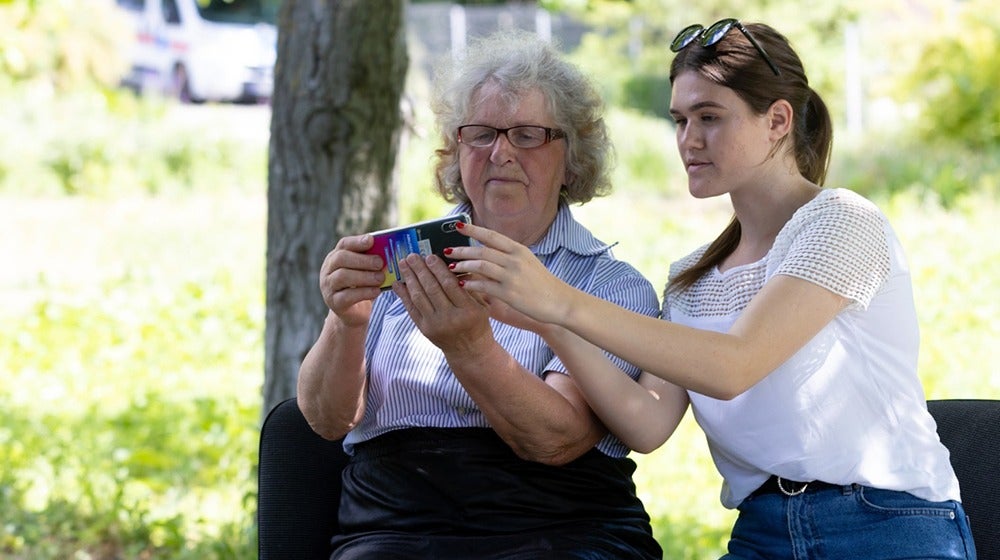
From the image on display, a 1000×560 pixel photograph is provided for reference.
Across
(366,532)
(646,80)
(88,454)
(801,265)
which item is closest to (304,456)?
(366,532)

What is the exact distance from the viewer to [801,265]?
2395mm

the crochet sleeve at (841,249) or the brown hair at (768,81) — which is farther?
the brown hair at (768,81)

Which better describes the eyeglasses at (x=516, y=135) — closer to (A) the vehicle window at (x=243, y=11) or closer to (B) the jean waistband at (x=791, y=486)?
(B) the jean waistband at (x=791, y=486)

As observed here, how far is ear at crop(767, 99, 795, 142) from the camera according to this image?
2.61m

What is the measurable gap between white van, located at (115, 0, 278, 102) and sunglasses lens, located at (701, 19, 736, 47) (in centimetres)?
1678

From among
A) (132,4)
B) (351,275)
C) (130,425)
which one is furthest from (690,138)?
(132,4)

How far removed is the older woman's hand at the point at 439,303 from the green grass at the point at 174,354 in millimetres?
2009

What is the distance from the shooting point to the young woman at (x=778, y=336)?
229 centimetres

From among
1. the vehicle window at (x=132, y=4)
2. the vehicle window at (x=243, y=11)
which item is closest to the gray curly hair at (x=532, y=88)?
the vehicle window at (x=132, y=4)

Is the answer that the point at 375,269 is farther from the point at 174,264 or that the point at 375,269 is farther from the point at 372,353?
the point at 174,264

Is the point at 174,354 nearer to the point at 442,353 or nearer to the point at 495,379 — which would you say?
the point at 442,353

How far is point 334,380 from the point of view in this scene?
278cm

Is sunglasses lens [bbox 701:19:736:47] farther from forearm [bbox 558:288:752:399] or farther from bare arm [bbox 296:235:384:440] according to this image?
bare arm [bbox 296:235:384:440]

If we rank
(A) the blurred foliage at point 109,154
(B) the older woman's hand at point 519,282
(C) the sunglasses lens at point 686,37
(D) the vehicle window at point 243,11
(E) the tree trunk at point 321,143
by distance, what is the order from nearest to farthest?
(B) the older woman's hand at point 519,282
(C) the sunglasses lens at point 686,37
(E) the tree trunk at point 321,143
(A) the blurred foliage at point 109,154
(D) the vehicle window at point 243,11
